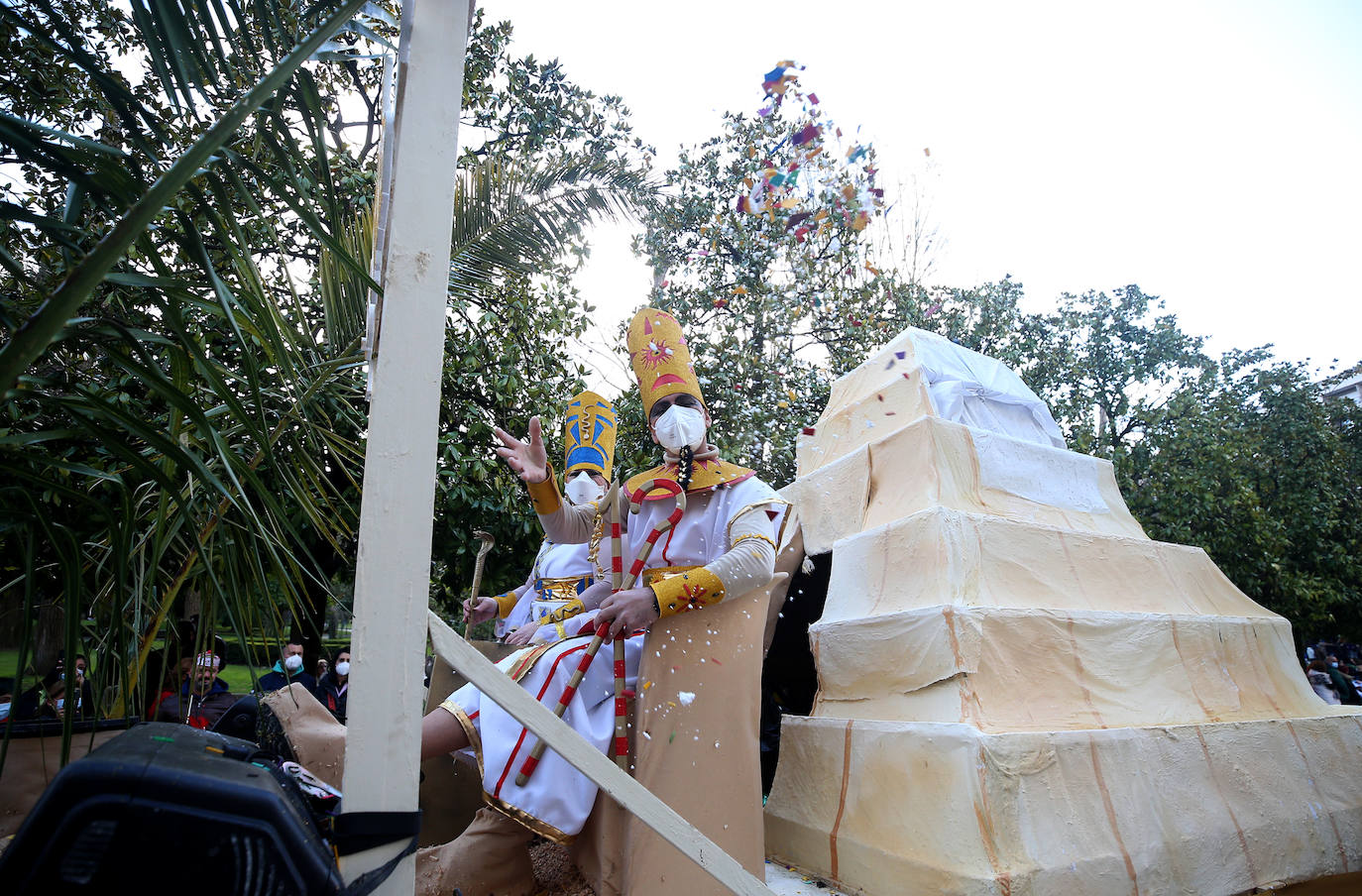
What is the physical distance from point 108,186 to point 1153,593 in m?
4.06

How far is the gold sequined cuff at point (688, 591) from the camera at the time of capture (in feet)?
6.98

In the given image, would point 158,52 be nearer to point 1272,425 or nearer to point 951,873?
point 951,873

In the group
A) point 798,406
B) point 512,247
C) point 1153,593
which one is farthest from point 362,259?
point 798,406

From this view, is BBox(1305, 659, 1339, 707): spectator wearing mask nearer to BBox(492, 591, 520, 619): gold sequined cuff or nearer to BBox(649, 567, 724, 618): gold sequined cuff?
BBox(492, 591, 520, 619): gold sequined cuff

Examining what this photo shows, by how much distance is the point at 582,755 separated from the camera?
1.34 m

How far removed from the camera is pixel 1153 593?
351 centimetres

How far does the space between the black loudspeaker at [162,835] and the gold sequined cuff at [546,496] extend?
1.71 m

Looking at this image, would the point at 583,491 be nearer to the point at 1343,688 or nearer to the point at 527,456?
the point at 527,456

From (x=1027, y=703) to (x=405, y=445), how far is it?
96.7 inches

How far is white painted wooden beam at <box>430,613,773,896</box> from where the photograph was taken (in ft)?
4.09

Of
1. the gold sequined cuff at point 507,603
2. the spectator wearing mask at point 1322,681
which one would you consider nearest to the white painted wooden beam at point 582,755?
the gold sequined cuff at point 507,603

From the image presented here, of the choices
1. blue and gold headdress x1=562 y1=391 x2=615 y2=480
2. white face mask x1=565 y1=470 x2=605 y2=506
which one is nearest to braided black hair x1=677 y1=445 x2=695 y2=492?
white face mask x1=565 y1=470 x2=605 y2=506

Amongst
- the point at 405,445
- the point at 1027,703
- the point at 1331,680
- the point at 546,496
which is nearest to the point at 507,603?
the point at 546,496

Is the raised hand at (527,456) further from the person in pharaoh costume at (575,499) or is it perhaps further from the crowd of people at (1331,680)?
the crowd of people at (1331,680)
